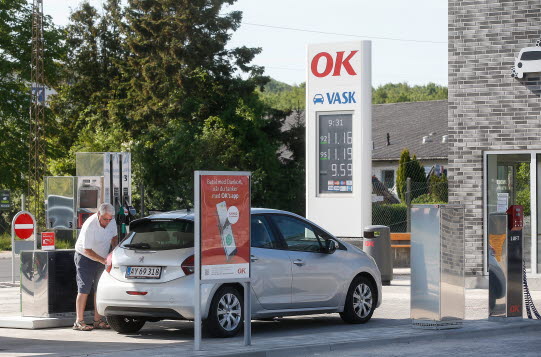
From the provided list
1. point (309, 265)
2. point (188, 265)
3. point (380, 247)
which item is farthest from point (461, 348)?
point (380, 247)

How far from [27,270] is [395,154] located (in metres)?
46.8

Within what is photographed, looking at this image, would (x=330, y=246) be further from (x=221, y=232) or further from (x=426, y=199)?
(x=426, y=199)

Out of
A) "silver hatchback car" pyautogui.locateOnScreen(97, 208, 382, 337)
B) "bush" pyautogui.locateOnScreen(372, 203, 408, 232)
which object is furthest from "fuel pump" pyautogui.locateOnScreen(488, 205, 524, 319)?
"bush" pyautogui.locateOnScreen(372, 203, 408, 232)

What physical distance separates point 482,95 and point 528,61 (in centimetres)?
105

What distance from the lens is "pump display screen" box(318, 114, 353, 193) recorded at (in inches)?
872

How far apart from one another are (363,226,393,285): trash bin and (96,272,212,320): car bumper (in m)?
8.53

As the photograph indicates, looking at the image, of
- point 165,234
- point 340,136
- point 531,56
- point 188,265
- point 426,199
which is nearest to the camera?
point 188,265

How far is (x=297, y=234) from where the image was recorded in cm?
1388

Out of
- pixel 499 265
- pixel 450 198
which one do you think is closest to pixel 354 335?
pixel 499 265

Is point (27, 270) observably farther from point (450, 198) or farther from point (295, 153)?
point (295, 153)

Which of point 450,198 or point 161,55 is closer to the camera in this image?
point 450,198

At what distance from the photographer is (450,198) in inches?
773

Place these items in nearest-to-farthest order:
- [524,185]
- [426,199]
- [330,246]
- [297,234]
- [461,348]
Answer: [461,348] < [297,234] < [330,246] < [524,185] < [426,199]

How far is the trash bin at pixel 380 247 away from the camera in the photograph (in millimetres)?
20547
